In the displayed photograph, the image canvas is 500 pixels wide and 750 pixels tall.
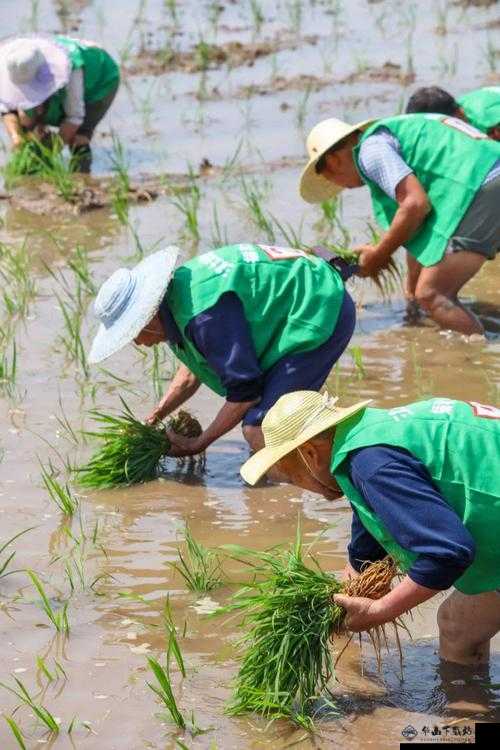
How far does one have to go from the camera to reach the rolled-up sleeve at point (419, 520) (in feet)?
10.9

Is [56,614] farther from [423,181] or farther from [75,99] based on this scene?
[75,99]

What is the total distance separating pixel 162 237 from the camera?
25.5 feet

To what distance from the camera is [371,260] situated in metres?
6.36

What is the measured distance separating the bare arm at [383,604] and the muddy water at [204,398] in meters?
0.28

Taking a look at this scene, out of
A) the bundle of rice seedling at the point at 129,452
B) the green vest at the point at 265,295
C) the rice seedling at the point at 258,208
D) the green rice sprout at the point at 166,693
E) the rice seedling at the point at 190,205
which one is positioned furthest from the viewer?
the rice seedling at the point at 190,205

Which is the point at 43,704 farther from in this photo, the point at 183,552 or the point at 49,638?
the point at 183,552

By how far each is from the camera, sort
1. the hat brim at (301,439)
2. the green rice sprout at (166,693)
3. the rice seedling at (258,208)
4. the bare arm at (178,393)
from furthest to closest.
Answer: the rice seedling at (258,208) < the bare arm at (178,393) < the green rice sprout at (166,693) < the hat brim at (301,439)

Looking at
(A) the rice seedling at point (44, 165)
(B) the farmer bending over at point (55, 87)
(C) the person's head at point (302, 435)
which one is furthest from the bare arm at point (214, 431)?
(B) the farmer bending over at point (55, 87)

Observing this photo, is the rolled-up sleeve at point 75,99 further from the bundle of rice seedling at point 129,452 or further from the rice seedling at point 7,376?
the bundle of rice seedling at point 129,452

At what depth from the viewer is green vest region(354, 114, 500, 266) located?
6.09 metres

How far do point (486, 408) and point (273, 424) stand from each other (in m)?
0.53

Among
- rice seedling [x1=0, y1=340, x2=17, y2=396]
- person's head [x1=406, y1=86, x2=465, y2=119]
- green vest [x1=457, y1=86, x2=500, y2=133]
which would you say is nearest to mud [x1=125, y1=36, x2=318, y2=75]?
green vest [x1=457, y1=86, x2=500, y2=133]

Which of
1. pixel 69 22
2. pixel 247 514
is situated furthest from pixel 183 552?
pixel 69 22

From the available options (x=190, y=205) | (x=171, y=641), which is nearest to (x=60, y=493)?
(x=171, y=641)
